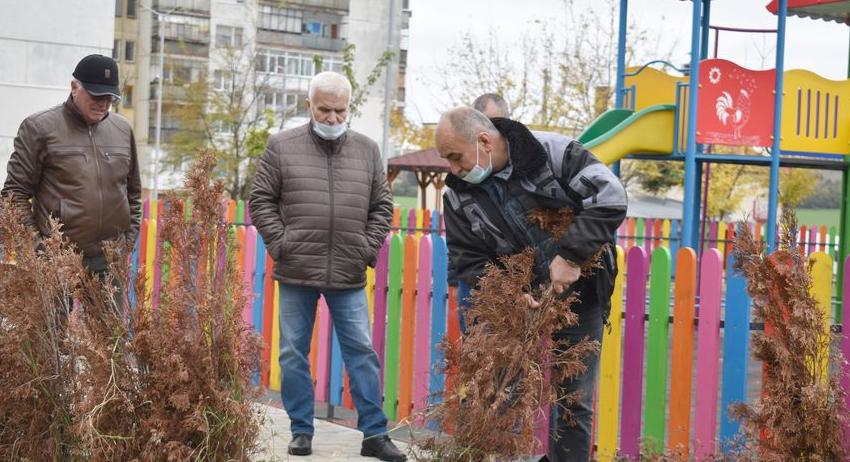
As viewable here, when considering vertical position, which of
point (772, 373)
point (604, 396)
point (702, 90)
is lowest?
point (604, 396)

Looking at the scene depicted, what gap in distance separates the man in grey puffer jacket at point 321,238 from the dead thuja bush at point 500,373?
7.20 feet

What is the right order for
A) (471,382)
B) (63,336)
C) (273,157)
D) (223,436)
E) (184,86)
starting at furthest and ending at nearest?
(184,86), (273,157), (63,336), (223,436), (471,382)

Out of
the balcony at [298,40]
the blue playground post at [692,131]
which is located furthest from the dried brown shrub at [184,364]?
the balcony at [298,40]

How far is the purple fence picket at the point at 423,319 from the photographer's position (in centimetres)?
761


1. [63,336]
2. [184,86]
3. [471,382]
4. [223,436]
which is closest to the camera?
[471,382]

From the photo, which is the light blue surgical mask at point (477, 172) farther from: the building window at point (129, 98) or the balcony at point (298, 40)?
the balcony at point (298, 40)

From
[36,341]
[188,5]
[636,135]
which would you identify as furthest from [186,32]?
[36,341]

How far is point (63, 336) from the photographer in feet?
16.3

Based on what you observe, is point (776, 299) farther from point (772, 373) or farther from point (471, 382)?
point (471, 382)

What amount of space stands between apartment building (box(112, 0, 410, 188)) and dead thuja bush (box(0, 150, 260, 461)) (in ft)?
169

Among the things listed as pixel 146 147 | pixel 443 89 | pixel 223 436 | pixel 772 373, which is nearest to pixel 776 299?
pixel 772 373

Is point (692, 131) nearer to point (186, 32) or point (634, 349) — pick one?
point (634, 349)

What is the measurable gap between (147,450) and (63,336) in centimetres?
76

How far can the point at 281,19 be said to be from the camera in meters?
72.1
